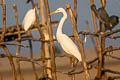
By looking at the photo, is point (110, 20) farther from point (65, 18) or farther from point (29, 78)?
point (29, 78)

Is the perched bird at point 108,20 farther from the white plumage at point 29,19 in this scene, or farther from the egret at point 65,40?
the white plumage at point 29,19

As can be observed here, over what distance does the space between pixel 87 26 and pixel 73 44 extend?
3.60 ft

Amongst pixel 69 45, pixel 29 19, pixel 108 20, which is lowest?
pixel 69 45

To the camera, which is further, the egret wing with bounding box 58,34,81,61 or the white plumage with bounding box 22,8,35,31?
the white plumage with bounding box 22,8,35,31

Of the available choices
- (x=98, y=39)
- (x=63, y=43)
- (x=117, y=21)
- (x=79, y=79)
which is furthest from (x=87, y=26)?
(x=79, y=79)

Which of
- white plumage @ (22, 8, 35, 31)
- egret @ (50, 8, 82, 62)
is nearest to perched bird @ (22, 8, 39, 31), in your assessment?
white plumage @ (22, 8, 35, 31)

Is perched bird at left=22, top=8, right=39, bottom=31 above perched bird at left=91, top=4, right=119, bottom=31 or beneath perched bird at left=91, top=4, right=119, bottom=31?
above

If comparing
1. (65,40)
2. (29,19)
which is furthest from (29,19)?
(65,40)

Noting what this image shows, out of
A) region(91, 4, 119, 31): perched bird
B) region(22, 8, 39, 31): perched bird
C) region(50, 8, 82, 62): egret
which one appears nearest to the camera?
region(91, 4, 119, 31): perched bird

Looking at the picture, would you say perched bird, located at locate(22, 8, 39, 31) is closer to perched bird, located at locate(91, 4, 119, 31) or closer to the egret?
the egret

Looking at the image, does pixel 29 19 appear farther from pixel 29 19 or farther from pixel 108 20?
pixel 108 20

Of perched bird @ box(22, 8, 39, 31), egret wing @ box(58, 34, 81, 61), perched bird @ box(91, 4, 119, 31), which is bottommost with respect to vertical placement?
egret wing @ box(58, 34, 81, 61)

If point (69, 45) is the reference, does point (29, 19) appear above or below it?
above

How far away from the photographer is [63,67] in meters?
9.24
